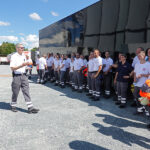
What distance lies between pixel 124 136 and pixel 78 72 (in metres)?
4.32

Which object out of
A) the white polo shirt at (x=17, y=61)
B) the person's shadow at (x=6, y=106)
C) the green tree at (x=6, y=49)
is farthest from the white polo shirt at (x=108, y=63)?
the green tree at (x=6, y=49)

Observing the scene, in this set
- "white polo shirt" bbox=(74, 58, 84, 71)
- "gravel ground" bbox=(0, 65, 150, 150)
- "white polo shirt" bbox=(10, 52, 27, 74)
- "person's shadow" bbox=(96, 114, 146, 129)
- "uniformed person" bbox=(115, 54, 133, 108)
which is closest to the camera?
"gravel ground" bbox=(0, 65, 150, 150)

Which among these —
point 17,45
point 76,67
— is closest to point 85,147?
point 17,45

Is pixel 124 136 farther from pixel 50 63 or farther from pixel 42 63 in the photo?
pixel 50 63

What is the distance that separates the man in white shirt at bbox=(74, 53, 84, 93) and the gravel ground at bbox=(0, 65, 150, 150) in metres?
2.28

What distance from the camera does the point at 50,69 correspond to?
33.4ft

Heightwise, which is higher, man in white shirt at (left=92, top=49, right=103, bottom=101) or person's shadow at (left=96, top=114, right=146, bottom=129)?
man in white shirt at (left=92, top=49, right=103, bottom=101)

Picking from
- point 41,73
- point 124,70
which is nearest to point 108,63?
point 124,70

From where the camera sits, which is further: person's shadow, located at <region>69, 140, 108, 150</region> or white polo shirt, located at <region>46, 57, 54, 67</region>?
white polo shirt, located at <region>46, 57, 54, 67</region>

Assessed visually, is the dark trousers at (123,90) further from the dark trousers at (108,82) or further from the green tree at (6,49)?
the green tree at (6,49)

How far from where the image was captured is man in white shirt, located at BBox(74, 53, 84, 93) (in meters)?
6.95

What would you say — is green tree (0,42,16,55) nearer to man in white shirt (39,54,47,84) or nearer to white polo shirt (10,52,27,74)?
man in white shirt (39,54,47,84)

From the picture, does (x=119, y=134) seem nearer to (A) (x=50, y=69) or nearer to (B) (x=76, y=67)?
(B) (x=76, y=67)

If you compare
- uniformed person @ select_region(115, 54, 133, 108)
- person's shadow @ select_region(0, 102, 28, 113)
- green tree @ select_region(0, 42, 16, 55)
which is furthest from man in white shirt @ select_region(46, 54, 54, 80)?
green tree @ select_region(0, 42, 16, 55)
